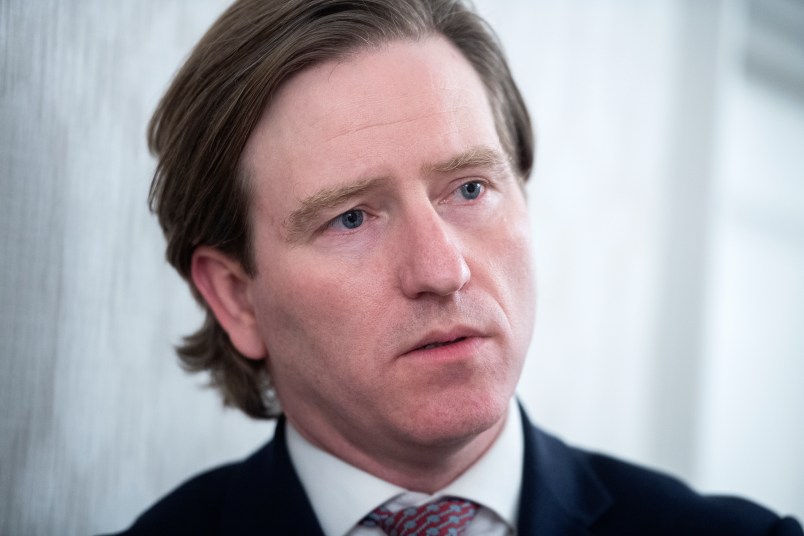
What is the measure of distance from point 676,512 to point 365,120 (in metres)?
1.00

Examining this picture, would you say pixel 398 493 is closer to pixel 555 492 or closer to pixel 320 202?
pixel 555 492

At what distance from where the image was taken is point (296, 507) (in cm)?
140

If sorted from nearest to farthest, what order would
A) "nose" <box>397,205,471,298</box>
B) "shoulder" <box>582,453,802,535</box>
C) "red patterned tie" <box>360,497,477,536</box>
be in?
"nose" <box>397,205,471,298</box> → "red patterned tie" <box>360,497,477,536</box> → "shoulder" <box>582,453,802,535</box>

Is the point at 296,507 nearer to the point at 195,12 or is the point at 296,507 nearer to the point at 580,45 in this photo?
the point at 195,12

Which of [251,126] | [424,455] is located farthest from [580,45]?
[424,455]

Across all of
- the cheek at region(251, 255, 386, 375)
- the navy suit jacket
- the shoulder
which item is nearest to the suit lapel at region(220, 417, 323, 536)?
the navy suit jacket

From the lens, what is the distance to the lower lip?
1237 millimetres

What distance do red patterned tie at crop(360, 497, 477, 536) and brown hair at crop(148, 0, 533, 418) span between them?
1.65 feet

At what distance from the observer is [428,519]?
1.33 metres

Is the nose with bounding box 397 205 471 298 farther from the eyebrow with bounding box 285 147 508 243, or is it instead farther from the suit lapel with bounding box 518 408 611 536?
the suit lapel with bounding box 518 408 611 536

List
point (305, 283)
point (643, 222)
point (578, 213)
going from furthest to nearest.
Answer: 1. point (643, 222)
2. point (578, 213)
3. point (305, 283)

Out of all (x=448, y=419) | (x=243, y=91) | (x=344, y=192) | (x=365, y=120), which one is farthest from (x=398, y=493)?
(x=243, y=91)

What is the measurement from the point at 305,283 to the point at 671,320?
2116 millimetres

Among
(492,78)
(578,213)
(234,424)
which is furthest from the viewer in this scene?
(578,213)
